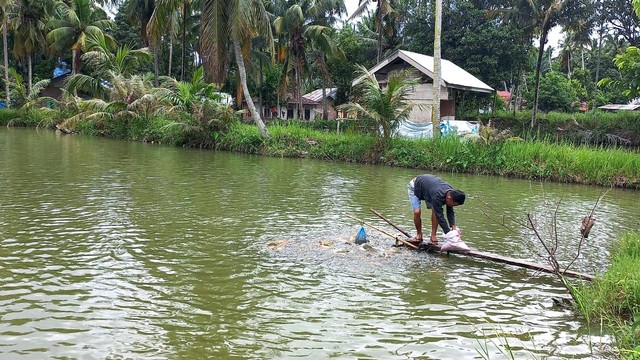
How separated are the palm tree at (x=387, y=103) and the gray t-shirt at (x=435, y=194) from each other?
38.7 ft

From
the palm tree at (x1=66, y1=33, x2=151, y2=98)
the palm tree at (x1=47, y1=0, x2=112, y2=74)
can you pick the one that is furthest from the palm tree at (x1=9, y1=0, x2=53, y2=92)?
the palm tree at (x1=66, y1=33, x2=151, y2=98)

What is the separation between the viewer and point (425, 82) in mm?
26234

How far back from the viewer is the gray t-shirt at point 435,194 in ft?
24.8

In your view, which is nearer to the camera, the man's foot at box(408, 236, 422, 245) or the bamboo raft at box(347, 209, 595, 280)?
the bamboo raft at box(347, 209, 595, 280)

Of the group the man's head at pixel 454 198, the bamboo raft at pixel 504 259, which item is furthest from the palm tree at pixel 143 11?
the man's head at pixel 454 198

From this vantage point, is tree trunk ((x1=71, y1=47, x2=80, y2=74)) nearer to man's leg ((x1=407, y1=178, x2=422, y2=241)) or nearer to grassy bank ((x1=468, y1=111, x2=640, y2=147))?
grassy bank ((x1=468, y1=111, x2=640, y2=147))

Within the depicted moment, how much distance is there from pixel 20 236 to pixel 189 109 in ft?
55.8

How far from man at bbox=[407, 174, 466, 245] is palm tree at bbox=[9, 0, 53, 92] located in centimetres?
3612

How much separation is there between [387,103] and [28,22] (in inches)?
1143

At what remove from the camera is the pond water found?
16.1 feet

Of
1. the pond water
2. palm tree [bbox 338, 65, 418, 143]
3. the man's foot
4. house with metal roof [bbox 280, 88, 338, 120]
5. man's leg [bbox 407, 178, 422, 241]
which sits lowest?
the pond water

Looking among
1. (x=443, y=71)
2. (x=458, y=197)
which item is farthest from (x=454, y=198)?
(x=443, y=71)

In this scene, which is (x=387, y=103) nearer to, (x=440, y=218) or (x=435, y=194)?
(x=435, y=194)

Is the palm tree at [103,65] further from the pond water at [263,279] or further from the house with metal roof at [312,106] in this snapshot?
the pond water at [263,279]
